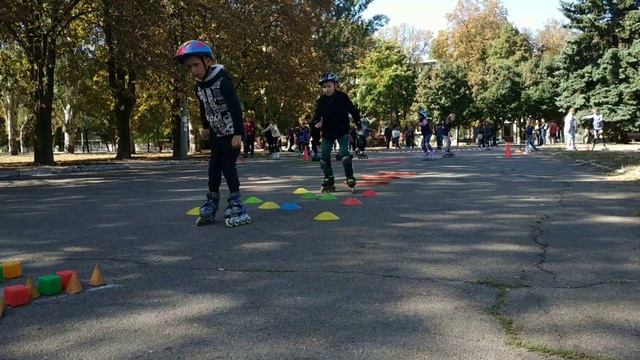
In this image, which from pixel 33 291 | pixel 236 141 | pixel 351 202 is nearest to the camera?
pixel 33 291

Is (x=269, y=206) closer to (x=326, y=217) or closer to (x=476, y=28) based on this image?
(x=326, y=217)

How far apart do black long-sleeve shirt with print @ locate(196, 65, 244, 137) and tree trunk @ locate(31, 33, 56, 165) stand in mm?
17293

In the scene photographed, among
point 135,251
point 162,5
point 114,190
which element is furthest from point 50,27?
point 135,251

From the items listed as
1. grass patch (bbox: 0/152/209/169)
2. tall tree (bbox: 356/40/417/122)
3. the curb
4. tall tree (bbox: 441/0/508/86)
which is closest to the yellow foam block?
the curb

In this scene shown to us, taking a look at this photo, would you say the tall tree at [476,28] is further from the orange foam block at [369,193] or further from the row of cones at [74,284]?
the row of cones at [74,284]

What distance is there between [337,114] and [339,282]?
6172 mm

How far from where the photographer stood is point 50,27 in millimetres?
20578

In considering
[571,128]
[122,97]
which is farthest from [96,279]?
[571,128]

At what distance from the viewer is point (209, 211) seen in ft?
23.7

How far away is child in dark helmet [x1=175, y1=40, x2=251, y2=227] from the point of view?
7.04 meters

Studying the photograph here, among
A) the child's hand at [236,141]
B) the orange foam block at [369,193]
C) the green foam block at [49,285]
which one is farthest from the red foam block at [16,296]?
the orange foam block at [369,193]

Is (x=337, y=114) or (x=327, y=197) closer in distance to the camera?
(x=327, y=197)

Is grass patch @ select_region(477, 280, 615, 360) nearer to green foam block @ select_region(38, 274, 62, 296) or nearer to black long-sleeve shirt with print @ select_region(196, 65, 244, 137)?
green foam block @ select_region(38, 274, 62, 296)

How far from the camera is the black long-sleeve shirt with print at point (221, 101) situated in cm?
706
